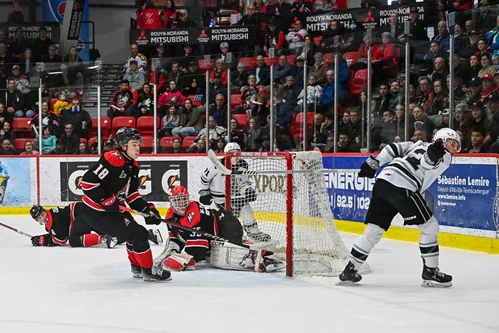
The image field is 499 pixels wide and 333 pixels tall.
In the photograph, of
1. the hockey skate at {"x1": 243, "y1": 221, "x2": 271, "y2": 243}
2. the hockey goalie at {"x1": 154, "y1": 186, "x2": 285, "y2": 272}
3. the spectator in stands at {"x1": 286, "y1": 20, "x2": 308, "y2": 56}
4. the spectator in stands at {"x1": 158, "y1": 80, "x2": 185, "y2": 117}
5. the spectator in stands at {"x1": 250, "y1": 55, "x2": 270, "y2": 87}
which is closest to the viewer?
the hockey goalie at {"x1": 154, "y1": 186, "x2": 285, "y2": 272}

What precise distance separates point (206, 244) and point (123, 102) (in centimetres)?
606

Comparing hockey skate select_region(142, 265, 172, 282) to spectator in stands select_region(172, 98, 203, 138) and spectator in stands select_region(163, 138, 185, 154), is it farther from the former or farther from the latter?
spectator in stands select_region(163, 138, 185, 154)

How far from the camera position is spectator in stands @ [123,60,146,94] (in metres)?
12.4

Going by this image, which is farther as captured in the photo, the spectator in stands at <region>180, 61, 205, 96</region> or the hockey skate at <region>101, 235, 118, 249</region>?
the spectator in stands at <region>180, 61, 205, 96</region>

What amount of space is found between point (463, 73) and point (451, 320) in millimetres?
4180

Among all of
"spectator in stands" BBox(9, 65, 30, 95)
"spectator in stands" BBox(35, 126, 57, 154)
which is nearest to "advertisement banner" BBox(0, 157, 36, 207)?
"spectator in stands" BBox(35, 126, 57, 154)

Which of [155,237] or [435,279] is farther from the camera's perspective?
[155,237]

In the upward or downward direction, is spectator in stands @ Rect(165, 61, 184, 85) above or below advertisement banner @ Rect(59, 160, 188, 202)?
above

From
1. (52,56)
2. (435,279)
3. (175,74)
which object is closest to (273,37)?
(175,74)

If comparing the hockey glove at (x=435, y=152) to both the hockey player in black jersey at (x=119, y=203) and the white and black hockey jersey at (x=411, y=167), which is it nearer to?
the white and black hockey jersey at (x=411, y=167)

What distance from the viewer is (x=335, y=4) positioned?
14680 millimetres

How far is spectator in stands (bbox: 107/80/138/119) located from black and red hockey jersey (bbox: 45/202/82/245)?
3886 millimetres

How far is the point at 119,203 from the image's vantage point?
6.24m

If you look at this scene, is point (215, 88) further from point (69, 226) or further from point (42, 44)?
point (42, 44)
